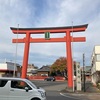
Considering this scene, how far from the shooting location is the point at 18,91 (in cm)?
1592

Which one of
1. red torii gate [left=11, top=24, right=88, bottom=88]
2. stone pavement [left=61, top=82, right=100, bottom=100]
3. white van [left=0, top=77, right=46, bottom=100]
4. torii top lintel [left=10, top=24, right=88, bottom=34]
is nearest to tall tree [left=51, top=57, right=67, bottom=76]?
torii top lintel [left=10, top=24, right=88, bottom=34]

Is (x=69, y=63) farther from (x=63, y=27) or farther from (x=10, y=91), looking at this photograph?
(x=10, y=91)

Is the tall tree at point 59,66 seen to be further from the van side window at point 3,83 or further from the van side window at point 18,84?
the van side window at point 3,83

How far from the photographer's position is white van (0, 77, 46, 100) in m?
15.9

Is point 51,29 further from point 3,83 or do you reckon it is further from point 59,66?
point 59,66

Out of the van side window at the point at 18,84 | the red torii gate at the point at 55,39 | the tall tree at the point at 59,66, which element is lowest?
the van side window at the point at 18,84

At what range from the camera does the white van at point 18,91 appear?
15.9 metres

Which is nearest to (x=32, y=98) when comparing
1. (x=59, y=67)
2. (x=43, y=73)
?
(x=59, y=67)

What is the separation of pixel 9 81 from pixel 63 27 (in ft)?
86.2

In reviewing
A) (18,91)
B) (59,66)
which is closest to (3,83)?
(18,91)

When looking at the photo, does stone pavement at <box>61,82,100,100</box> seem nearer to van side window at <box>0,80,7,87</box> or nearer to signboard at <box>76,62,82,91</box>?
signboard at <box>76,62,82,91</box>

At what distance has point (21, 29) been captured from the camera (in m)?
44.0

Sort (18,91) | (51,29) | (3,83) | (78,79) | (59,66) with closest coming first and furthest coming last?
(18,91), (3,83), (78,79), (51,29), (59,66)

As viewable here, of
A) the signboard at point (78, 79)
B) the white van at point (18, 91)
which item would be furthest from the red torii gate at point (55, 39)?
the white van at point (18, 91)
